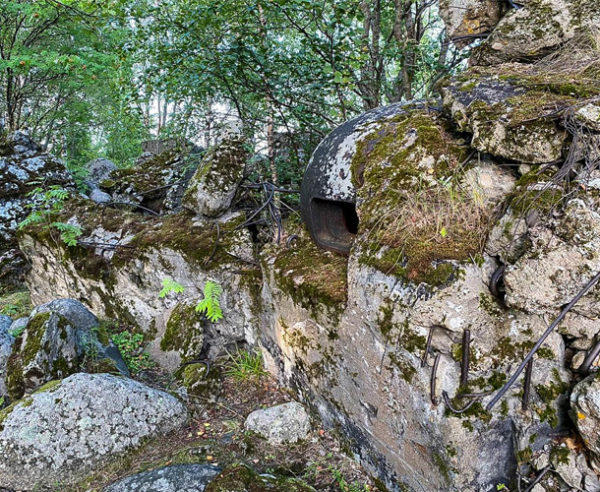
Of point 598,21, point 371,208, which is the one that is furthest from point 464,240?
point 598,21

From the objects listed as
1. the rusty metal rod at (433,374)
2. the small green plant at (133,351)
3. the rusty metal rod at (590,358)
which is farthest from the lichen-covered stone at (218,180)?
the rusty metal rod at (590,358)

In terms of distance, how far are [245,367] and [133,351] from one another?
1.92m

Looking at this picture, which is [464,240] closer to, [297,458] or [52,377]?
[297,458]

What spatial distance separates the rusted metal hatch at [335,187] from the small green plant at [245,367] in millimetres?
1762

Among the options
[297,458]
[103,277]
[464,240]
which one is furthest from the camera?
[103,277]

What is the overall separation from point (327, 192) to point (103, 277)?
428cm

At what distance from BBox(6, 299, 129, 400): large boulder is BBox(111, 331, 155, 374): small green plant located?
353 mm

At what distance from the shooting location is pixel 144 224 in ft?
22.1

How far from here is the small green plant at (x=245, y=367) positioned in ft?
16.5

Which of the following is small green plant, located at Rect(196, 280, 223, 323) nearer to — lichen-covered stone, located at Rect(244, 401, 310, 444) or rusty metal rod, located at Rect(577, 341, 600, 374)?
lichen-covered stone, located at Rect(244, 401, 310, 444)

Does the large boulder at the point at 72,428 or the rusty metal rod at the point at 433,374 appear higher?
the rusty metal rod at the point at 433,374

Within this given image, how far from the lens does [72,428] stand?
3.83m

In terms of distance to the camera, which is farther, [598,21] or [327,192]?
[327,192]

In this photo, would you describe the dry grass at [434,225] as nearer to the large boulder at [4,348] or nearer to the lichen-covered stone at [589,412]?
the lichen-covered stone at [589,412]
